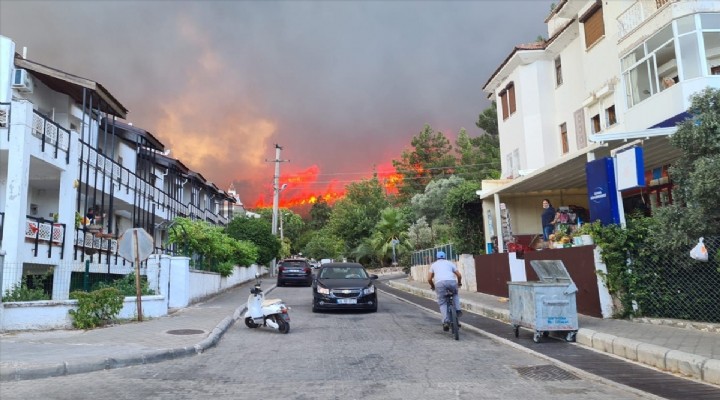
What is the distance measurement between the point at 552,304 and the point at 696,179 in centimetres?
339

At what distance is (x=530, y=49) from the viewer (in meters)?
23.8

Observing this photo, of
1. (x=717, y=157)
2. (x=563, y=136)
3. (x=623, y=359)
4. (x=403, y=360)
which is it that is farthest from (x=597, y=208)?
(x=563, y=136)

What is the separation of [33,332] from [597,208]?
12620mm

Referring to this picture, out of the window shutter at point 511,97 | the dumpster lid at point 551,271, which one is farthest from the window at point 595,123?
the dumpster lid at point 551,271

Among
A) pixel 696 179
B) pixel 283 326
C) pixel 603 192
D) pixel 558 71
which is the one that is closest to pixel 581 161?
pixel 603 192

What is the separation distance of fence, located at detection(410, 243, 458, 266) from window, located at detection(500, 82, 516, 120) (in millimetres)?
7438

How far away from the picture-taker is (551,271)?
10.2 meters

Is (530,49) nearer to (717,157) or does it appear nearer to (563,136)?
(563,136)

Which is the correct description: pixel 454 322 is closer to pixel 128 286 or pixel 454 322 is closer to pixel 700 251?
pixel 700 251

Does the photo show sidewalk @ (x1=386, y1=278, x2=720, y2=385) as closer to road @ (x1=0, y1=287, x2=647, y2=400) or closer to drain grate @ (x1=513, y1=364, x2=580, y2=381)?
road @ (x1=0, y1=287, x2=647, y2=400)

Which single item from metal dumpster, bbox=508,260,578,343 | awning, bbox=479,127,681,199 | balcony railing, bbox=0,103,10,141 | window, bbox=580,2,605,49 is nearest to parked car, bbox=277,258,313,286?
awning, bbox=479,127,681,199

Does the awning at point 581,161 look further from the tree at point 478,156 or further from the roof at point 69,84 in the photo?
the tree at point 478,156

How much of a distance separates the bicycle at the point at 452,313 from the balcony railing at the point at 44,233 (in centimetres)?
1151

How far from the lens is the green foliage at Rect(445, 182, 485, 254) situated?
77.7 feet
